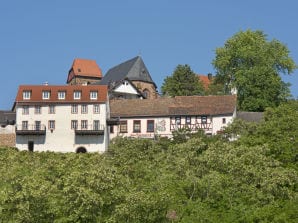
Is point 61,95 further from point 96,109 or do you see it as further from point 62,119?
point 96,109

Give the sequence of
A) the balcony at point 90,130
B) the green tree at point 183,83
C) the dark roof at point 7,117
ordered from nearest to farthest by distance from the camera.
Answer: the balcony at point 90,130 < the dark roof at point 7,117 < the green tree at point 183,83

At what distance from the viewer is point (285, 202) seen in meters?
46.4

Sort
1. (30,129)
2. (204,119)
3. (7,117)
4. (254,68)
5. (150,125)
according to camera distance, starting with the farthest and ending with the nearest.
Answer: (254,68) < (7,117) < (150,125) < (204,119) < (30,129)

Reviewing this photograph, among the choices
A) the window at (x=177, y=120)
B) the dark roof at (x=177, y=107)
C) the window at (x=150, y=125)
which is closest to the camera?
the dark roof at (x=177, y=107)

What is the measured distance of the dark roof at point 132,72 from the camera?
125 meters

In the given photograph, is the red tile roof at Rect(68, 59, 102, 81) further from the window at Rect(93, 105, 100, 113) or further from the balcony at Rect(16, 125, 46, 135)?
the balcony at Rect(16, 125, 46, 135)

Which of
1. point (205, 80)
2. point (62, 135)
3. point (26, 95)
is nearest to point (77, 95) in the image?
point (62, 135)

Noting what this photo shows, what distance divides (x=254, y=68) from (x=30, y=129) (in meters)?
33.6

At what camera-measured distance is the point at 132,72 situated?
126 meters

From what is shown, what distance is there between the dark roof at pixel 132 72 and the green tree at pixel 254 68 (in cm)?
1876

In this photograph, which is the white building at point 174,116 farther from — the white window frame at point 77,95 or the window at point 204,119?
the white window frame at point 77,95

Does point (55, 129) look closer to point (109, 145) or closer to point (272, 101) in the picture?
point (109, 145)

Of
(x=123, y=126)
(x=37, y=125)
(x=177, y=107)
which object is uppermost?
(x=177, y=107)

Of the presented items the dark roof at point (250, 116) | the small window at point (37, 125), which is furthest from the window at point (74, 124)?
the dark roof at point (250, 116)
